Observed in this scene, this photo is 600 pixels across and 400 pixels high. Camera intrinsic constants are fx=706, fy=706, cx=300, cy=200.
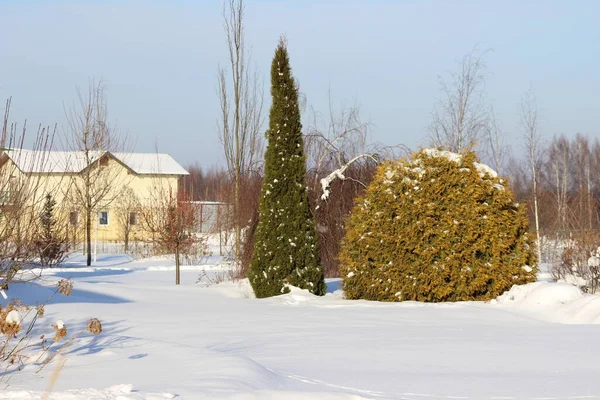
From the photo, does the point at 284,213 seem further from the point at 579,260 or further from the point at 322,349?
the point at 579,260

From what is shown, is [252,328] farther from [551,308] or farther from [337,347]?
[551,308]

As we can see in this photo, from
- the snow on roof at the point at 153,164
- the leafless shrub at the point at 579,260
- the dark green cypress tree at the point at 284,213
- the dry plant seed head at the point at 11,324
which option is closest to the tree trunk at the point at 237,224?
the dark green cypress tree at the point at 284,213

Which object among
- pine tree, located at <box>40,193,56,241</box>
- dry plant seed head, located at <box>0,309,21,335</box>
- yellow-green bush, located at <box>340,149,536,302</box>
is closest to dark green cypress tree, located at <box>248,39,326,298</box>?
yellow-green bush, located at <box>340,149,536,302</box>

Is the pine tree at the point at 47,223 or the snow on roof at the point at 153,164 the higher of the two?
the snow on roof at the point at 153,164

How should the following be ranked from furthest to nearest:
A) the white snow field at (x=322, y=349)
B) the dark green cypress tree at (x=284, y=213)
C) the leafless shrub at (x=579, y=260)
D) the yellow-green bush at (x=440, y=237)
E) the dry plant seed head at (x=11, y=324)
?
the leafless shrub at (x=579, y=260) → the dark green cypress tree at (x=284, y=213) → the yellow-green bush at (x=440, y=237) → the white snow field at (x=322, y=349) → the dry plant seed head at (x=11, y=324)

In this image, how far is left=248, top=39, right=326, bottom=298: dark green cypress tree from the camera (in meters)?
11.1

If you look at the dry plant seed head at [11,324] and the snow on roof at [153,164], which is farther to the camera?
the snow on roof at [153,164]

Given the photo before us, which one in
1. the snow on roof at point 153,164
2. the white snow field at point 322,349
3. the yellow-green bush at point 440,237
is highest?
the snow on roof at point 153,164

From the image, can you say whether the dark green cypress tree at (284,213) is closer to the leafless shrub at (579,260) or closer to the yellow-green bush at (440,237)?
the yellow-green bush at (440,237)

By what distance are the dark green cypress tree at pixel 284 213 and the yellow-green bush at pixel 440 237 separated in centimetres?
84

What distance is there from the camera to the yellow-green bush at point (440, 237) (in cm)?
995

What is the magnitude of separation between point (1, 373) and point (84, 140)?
19847 millimetres

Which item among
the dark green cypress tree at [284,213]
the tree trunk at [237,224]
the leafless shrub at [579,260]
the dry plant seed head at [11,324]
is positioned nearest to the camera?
the dry plant seed head at [11,324]

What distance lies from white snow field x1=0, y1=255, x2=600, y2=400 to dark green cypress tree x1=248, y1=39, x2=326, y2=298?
0.42 meters
